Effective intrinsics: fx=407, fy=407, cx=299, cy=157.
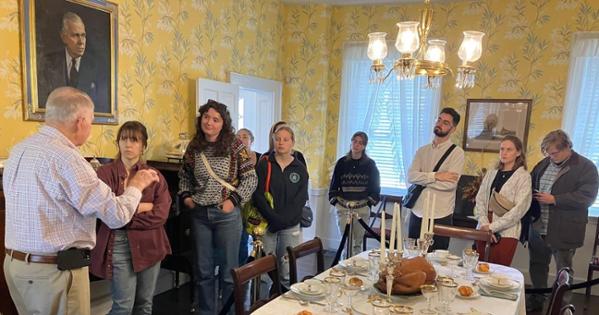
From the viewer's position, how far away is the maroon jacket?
2.12 metres

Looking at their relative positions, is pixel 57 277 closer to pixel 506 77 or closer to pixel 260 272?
pixel 260 272

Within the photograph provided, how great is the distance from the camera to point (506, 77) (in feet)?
13.8

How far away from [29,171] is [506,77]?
422cm

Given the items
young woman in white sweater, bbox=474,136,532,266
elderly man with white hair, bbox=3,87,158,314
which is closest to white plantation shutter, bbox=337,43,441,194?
young woman in white sweater, bbox=474,136,532,266

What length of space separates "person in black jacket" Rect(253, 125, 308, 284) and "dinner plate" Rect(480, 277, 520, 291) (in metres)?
1.29

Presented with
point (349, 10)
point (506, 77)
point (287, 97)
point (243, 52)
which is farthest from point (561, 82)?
point (243, 52)

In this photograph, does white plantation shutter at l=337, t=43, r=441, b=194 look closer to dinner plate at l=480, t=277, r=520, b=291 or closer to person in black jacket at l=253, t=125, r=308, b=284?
person in black jacket at l=253, t=125, r=308, b=284

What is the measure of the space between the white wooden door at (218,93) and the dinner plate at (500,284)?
2.60 m

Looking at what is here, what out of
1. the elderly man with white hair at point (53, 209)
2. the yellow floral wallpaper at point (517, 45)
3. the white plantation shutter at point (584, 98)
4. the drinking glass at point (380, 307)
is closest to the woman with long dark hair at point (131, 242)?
the elderly man with white hair at point (53, 209)

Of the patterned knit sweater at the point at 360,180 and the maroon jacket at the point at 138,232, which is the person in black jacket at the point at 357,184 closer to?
the patterned knit sweater at the point at 360,180

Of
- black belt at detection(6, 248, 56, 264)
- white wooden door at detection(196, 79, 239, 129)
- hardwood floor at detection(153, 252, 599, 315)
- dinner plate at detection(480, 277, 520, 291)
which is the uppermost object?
white wooden door at detection(196, 79, 239, 129)

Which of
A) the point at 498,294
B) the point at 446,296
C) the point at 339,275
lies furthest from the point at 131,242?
the point at 498,294

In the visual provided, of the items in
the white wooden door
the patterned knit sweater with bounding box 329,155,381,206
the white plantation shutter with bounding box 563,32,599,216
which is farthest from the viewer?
the white plantation shutter with bounding box 563,32,599,216

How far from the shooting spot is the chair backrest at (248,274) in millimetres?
1716
